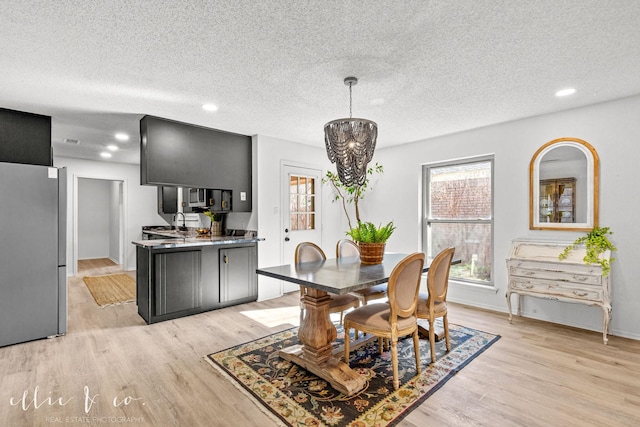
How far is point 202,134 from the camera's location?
14.1ft

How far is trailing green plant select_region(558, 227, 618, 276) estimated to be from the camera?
122 inches

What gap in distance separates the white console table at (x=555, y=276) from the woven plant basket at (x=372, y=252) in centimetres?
164

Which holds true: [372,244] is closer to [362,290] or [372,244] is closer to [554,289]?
[362,290]

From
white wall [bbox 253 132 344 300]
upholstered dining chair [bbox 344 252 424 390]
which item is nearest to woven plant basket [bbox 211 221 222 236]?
white wall [bbox 253 132 344 300]

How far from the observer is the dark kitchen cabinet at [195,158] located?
3.79 meters

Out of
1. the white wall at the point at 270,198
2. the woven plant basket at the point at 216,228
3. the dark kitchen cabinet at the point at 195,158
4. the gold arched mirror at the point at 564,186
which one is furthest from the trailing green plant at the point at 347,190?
the gold arched mirror at the point at 564,186

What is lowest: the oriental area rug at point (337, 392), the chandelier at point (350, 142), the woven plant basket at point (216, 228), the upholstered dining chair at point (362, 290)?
the oriental area rug at point (337, 392)

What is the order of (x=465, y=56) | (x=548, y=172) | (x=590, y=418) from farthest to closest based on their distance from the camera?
(x=548, y=172)
(x=465, y=56)
(x=590, y=418)

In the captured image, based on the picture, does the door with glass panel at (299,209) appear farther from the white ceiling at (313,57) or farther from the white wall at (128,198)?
the white wall at (128,198)

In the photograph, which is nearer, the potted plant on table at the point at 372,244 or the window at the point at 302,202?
the potted plant on table at the point at 372,244

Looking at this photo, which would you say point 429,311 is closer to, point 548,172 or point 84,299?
point 548,172

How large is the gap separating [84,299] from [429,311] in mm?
4774

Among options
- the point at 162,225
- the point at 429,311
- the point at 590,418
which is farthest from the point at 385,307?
the point at 162,225

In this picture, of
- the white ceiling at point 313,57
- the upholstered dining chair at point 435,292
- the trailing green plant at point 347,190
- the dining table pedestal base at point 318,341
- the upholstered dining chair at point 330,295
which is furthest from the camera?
the trailing green plant at point 347,190
